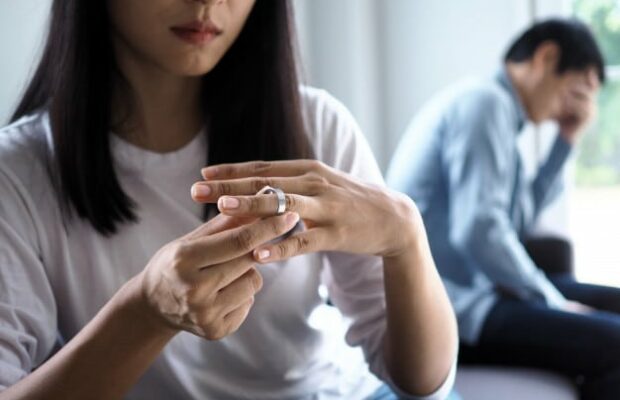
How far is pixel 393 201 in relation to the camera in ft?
2.89

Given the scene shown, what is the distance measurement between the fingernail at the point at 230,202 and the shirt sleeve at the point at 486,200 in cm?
110

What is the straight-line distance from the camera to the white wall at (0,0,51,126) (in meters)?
1.27

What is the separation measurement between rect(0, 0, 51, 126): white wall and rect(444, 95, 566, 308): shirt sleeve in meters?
0.92

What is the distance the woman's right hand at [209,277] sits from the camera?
72cm

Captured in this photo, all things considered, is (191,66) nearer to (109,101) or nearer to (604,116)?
(109,101)

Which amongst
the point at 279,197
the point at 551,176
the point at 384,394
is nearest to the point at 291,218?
the point at 279,197

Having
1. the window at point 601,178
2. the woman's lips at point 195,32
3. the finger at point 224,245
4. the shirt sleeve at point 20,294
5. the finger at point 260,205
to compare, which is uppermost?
the woman's lips at point 195,32

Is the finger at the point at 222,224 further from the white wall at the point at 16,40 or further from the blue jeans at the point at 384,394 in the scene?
the white wall at the point at 16,40

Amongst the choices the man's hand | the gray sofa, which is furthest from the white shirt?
the man's hand

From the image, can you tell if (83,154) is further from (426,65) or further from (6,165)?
(426,65)

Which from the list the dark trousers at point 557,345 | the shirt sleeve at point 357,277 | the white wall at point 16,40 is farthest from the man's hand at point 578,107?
the white wall at point 16,40

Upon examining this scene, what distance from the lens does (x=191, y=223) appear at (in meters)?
1.00

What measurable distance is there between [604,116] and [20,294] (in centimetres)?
230

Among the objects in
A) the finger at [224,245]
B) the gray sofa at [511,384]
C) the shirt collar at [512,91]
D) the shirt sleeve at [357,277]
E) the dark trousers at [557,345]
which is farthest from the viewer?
the shirt collar at [512,91]
